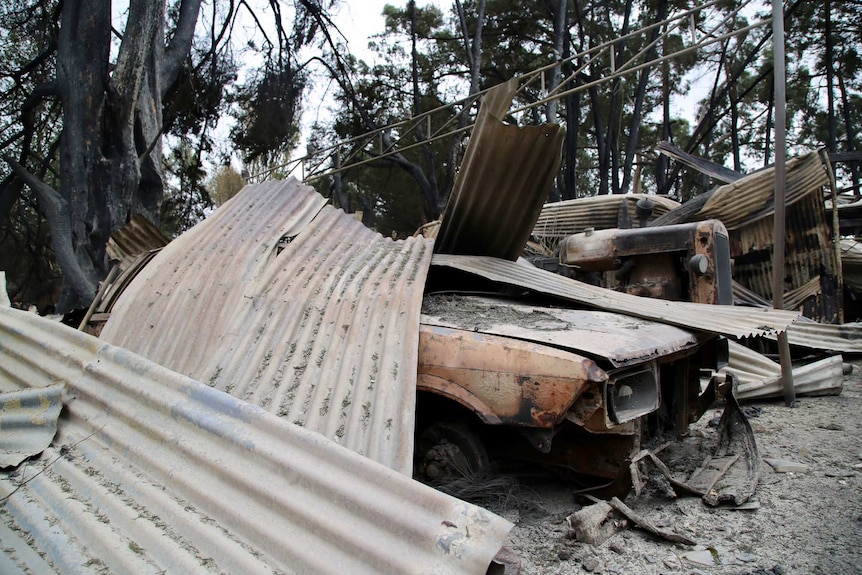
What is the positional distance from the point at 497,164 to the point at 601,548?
8.42 ft

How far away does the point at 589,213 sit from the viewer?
9844 millimetres

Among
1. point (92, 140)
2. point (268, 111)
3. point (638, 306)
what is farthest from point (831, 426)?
point (268, 111)

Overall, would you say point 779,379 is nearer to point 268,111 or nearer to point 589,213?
point 589,213

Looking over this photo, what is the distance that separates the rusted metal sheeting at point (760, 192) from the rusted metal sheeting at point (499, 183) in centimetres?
521

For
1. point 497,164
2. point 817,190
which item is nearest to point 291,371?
point 497,164

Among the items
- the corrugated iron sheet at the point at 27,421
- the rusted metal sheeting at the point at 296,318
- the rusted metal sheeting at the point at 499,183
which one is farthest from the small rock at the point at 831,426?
the corrugated iron sheet at the point at 27,421

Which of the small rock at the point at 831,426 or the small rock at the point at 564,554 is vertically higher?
the small rock at the point at 564,554

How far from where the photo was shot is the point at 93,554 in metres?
1.49

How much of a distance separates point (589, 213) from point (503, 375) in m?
7.83

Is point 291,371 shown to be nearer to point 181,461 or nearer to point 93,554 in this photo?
point 181,461

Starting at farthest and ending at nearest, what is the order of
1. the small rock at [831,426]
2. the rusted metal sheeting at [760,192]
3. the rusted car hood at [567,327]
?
the rusted metal sheeting at [760,192] → the small rock at [831,426] → the rusted car hood at [567,327]

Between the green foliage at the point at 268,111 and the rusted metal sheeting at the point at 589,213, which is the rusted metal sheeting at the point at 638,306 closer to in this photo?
the rusted metal sheeting at the point at 589,213

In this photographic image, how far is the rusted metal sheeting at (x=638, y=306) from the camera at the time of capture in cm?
320

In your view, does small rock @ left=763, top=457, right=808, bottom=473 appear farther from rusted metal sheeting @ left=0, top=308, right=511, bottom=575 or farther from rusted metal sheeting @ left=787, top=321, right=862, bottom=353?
rusted metal sheeting @ left=787, top=321, right=862, bottom=353
